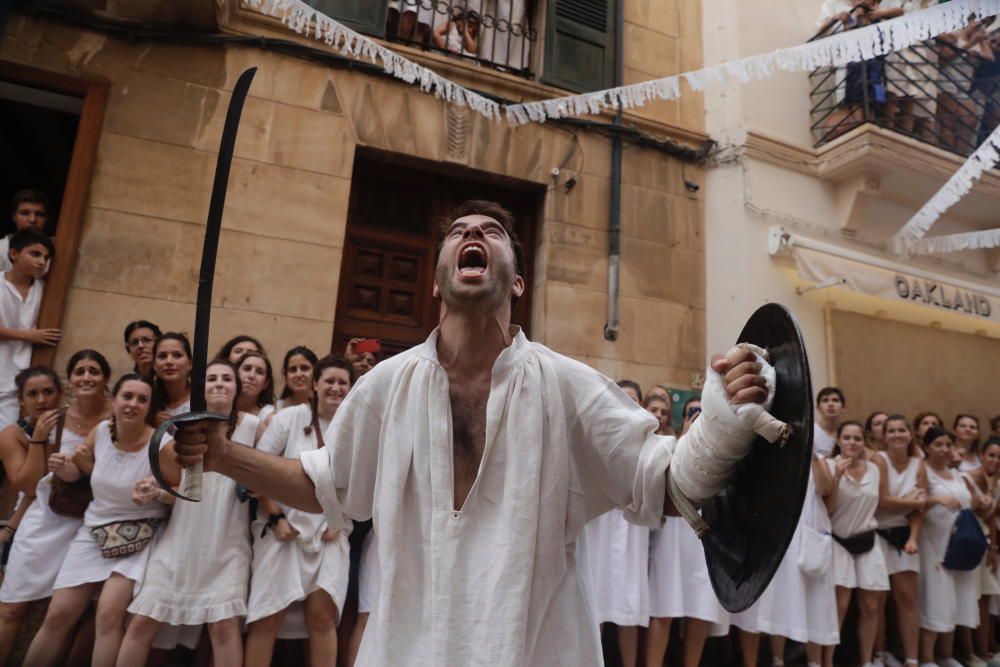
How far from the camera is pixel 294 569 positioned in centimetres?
362

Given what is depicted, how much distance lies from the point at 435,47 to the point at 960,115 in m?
7.40

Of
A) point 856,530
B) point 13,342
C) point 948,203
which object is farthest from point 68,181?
point 948,203

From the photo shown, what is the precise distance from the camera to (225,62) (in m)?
5.84

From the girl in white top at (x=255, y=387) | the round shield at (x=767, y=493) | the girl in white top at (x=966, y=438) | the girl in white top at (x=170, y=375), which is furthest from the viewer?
the girl in white top at (x=966, y=438)

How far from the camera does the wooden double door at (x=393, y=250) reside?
20.8ft

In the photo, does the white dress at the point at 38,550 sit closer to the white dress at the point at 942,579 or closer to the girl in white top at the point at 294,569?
the girl in white top at the point at 294,569

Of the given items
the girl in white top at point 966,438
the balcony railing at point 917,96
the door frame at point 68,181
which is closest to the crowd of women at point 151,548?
the door frame at point 68,181

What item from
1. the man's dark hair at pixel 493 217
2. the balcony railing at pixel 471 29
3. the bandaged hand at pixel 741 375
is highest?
the balcony railing at pixel 471 29

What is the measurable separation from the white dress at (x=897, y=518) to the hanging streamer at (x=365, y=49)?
485 cm

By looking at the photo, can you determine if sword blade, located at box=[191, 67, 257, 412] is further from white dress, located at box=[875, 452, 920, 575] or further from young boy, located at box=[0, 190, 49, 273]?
white dress, located at box=[875, 452, 920, 575]

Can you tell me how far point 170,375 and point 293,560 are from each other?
1.37m

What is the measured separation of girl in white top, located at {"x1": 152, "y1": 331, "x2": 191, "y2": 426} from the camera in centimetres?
384

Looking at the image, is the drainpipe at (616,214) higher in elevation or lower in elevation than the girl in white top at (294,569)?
higher

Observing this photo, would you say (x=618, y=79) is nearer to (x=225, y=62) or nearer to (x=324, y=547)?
(x=225, y=62)
